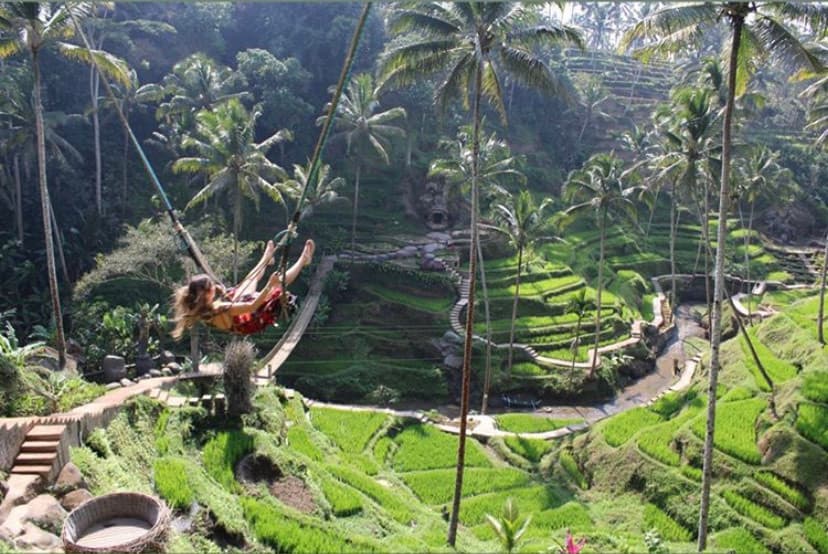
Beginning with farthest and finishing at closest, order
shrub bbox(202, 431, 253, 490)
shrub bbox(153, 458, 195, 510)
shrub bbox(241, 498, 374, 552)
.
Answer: shrub bbox(202, 431, 253, 490), shrub bbox(241, 498, 374, 552), shrub bbox(153, 458, 195, 510)

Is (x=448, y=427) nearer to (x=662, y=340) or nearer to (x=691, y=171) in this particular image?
(x=691, y=171)

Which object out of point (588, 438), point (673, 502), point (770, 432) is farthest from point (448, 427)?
point (770, 432)

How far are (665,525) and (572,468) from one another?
3.65m

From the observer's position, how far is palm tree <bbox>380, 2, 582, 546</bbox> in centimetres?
1140

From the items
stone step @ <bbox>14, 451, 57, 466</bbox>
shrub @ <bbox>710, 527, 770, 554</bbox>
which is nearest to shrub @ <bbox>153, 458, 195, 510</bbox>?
stone step @ <bbox>14, 451, 57, 466</bbox>

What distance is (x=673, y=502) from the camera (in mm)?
13148

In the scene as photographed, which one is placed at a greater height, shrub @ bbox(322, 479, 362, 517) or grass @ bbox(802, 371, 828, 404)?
grass @ bbox(802, 371, 828, 404)

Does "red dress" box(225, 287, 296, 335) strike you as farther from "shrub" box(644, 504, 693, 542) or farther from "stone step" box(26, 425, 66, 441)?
"shrub" box(644, 504, 693, 542)

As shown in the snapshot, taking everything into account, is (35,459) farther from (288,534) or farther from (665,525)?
(665,525)

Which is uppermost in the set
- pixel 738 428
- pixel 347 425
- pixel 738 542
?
pixel 738 428

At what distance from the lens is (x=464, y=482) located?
611 inches

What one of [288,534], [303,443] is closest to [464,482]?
[303,443]

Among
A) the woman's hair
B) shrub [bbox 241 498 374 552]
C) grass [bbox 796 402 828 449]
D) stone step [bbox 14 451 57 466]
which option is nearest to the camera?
the woman's hair

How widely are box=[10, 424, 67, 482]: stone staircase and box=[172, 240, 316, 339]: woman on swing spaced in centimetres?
354
